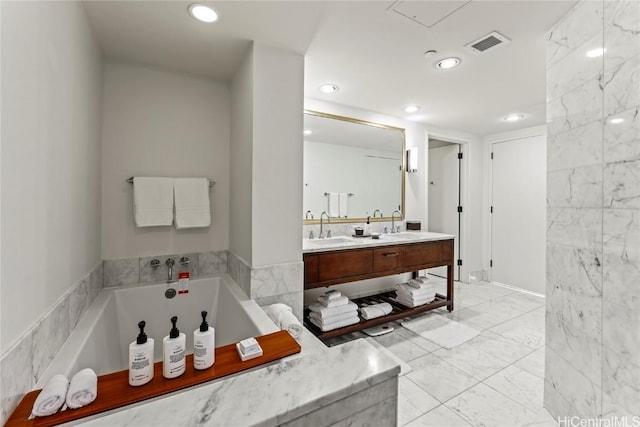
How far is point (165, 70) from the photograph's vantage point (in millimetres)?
2059

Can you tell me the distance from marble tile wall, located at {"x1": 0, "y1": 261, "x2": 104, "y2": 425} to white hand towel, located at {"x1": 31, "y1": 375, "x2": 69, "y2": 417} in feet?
0.21

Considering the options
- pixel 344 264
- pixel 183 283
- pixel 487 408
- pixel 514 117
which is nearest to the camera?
pixel 487 408

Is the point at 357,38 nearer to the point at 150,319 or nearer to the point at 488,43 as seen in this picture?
the point at 488,43

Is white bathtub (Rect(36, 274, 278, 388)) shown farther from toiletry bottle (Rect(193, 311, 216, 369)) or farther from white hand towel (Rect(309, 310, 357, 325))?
white hand towel (Rect(309, 310, 357, 325))

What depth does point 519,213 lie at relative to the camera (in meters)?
3.78

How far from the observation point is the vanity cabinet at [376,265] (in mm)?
2117

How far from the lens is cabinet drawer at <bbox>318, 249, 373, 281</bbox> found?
6.98 feet

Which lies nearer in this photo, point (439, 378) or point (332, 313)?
point (439, 378)

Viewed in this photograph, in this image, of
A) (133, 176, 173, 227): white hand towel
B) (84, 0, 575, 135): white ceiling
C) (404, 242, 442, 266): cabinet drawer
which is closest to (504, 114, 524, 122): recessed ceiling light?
(84, 0, 575, 135): white ceiling

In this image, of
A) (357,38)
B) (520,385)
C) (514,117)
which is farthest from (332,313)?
(514,117)

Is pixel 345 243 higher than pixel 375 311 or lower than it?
higher

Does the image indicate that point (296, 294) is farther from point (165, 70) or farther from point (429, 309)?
point (165, 70)

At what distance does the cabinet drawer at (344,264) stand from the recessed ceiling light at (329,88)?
149 centimetres

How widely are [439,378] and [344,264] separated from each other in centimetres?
102
